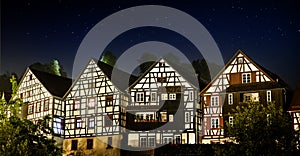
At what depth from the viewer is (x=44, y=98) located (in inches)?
2343

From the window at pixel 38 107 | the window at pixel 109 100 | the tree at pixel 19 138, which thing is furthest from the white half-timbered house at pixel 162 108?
the tree at pixel 19 138

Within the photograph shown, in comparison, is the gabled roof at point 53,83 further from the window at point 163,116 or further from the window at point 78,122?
the window at point 163,116

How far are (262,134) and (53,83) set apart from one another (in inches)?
1225

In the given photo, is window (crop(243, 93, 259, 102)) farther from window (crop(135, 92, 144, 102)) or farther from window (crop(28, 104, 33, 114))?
window (crop(28, 104, 33, 114))

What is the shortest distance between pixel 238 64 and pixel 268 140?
17341 millimetres

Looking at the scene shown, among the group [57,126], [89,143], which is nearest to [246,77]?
[89,143]

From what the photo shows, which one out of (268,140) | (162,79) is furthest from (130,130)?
(268,140)

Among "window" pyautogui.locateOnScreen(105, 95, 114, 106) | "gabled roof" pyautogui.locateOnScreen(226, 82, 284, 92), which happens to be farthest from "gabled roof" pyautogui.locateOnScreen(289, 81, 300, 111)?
"window" pyautogui.locateOnScreen(105, 95, 114, 106)

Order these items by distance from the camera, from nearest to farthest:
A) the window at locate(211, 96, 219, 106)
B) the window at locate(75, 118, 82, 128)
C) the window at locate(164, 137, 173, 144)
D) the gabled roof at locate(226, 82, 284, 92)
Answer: the gabled roof at locate(226, 82, 284, 92), the window at locate(211, 96, 219, 106), the window at locate(164, 137, 173, 144), the window at locate(75, 118, 82, 128)

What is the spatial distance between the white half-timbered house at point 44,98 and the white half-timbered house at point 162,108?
7990 mm

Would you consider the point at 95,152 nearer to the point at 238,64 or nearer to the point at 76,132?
the point at 76,132

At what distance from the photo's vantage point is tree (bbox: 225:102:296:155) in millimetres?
35938

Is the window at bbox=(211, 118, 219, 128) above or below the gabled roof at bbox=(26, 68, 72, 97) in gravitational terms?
below

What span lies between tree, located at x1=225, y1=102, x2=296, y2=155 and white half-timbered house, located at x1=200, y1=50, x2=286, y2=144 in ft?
42.3
